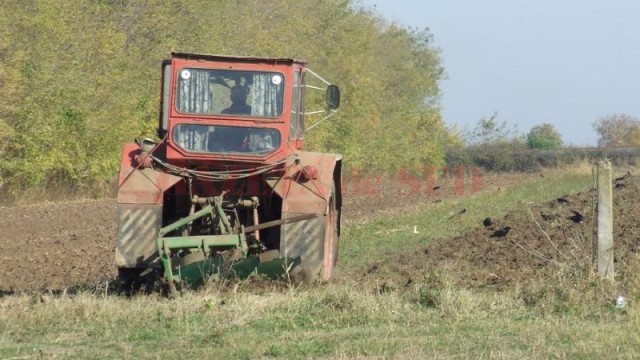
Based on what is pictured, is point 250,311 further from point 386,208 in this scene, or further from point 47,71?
point 47,71

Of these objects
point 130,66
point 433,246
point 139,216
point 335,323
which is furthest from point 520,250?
point 130,66

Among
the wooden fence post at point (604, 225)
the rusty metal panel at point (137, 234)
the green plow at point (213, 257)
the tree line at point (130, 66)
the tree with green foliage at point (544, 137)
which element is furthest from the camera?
the tree with green foliage at point (544, 137)

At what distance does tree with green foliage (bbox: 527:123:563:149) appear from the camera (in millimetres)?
76387

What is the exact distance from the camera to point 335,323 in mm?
8812

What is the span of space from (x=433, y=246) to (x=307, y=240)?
5.43 metres

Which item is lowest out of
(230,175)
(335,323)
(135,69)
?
(335,323)

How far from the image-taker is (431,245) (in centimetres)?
1645

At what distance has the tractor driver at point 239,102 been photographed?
36.9 ft

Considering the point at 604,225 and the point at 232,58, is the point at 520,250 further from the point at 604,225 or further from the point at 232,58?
the point at 232,58

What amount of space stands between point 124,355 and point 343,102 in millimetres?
32821

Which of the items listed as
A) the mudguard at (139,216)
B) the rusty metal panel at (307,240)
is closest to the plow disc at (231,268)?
the rusty metal panel at (307,240)

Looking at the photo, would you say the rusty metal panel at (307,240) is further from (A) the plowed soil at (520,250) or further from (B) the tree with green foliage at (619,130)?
(B) the tree with green foliage at (619,130)

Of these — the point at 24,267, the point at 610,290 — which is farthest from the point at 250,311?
the point at 24,267

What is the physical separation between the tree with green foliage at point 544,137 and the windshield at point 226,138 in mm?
63993
